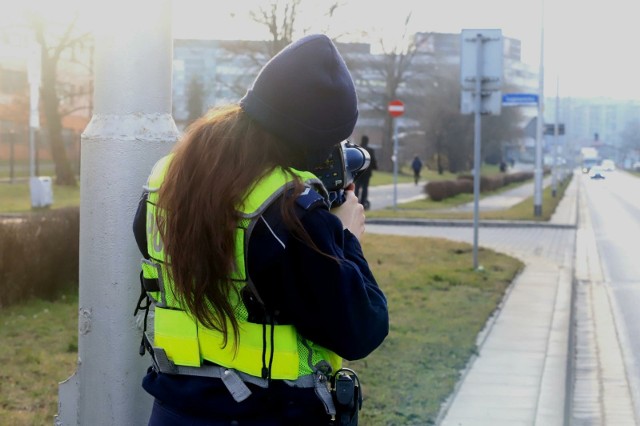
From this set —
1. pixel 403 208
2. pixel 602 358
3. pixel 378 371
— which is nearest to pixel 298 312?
pixel 378 371

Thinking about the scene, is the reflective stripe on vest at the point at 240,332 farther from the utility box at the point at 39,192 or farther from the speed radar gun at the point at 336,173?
the utility box at the point at 39,192

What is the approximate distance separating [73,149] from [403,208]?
97.3ft

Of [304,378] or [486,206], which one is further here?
[486,206]

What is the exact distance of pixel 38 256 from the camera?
8.97 metres

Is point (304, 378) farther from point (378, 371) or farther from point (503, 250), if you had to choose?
point (503, 250)

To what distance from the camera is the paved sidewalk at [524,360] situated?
5914mm

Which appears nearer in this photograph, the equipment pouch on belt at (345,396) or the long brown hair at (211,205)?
the long brown hair at (211,205)

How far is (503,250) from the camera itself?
1762 centimetres

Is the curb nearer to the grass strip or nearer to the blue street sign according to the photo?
the blue street sign

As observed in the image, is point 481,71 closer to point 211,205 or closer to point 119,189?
point 119,189

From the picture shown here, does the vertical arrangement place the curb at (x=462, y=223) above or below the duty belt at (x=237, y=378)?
below

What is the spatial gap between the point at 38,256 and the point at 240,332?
7.15 metres

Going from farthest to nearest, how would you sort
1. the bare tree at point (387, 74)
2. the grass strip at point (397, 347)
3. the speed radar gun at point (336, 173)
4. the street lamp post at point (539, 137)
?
1. the bare tree at point (387, 74)
2. the street lamp post at point (539, 137)
3. the grass strip at point (397, 347)
4. the speed radar gun at point (336, 173)

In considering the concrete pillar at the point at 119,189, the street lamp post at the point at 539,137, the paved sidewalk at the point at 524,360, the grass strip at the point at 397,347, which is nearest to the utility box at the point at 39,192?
the street lamp post at the point at 539,137
